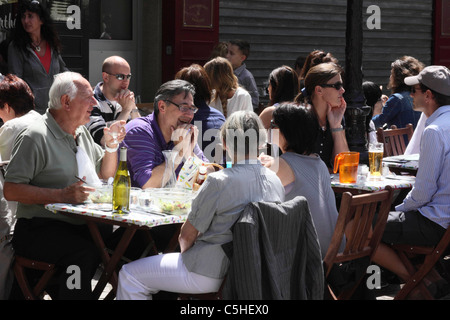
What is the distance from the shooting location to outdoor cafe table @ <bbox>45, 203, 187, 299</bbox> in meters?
3.92

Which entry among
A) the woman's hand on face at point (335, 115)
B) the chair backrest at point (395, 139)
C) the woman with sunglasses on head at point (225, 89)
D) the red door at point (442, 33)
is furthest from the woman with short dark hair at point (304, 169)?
the red door at point (442, 33)

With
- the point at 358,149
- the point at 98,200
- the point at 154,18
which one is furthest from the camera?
the point at 154,18

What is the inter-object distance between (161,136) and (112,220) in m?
1.09

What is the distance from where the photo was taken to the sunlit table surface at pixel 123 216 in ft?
12.8

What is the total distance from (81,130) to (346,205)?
5.90 ft

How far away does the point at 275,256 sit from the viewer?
371 centimetres

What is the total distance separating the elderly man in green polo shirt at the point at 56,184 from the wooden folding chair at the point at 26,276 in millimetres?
34

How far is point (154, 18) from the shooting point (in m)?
10.7

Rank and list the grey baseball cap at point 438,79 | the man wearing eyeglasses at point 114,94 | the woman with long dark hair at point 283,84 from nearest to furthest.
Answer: the grey baseball cap at point 438,79
the man wearing eyeglasses at point 114,94
the woman with long dark hair at point 283,84

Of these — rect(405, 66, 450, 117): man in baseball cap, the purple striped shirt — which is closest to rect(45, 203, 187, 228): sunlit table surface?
the purple striped shirt

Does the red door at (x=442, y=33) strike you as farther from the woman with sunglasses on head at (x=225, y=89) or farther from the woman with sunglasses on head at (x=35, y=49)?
the woman with sunglasses on head at (x=35, y=49)

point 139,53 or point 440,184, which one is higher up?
point 139,53

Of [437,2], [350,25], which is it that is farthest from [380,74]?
[350,25]

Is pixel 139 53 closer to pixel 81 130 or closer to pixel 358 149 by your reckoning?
pixel 358 149
